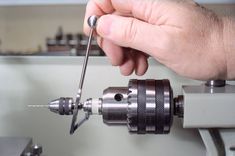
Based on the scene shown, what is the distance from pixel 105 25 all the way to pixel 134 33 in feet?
0.20

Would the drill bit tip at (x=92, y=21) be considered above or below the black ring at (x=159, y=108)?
above

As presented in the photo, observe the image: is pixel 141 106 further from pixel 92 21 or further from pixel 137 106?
pixel 92 21

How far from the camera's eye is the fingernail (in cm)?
63

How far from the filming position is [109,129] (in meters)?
0.89

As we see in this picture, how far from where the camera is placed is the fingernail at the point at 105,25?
24.7 inches

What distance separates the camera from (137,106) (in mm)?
623

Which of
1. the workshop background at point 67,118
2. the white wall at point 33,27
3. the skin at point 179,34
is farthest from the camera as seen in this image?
the white wall at point 33,27

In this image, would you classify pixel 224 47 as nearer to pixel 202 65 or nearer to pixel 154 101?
pixel 202 65

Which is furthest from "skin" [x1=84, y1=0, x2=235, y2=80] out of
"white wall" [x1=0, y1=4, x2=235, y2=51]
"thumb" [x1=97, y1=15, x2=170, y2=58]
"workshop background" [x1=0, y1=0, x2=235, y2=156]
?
"white wall" [x1=0, y1=4, x2=235, y2=51]

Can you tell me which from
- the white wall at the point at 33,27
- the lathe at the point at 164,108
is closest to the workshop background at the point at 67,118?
the lathe at the point at 164,108

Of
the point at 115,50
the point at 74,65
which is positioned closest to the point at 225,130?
the point at 115,50

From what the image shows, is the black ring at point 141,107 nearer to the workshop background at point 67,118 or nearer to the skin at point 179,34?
the skin at point 179,34

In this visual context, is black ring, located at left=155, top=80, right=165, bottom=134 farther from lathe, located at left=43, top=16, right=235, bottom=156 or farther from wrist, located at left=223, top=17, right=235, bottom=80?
wrist, located at left=223, top=17, right=235, bottom=80

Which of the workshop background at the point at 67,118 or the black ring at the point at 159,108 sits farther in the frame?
the workshop background at the point at 67,118
